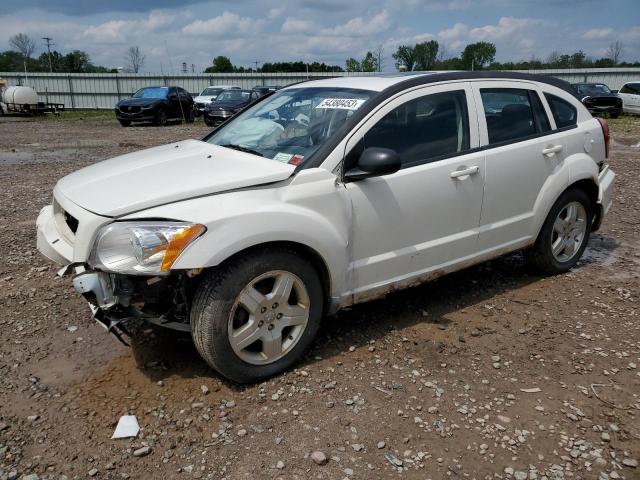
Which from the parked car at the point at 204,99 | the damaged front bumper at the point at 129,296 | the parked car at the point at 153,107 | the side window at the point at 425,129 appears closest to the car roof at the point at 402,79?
the side window at the point at 425,129

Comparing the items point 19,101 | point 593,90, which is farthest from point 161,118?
point 593,90

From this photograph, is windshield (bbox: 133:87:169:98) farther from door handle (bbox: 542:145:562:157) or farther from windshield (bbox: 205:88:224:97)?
door handle (bbox: 542:145:562:157)

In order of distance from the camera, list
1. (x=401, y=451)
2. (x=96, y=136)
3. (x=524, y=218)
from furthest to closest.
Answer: (x=96, y=136), (x=524, y=218), (x=401, y=451)

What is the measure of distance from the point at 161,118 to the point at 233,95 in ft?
10.1

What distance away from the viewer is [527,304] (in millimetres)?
4320

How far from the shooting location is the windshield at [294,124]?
343 centimetres

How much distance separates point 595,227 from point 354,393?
3222mm

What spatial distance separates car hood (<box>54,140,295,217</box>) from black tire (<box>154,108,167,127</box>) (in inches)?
766

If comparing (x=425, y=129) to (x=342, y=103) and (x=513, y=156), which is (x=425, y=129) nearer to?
(x=342, y=103)

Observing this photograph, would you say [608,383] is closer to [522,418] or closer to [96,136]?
[522,418]

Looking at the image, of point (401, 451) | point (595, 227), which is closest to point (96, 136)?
point (595, 227)

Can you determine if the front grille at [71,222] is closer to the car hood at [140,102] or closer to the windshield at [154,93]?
the car hood at [140,102]

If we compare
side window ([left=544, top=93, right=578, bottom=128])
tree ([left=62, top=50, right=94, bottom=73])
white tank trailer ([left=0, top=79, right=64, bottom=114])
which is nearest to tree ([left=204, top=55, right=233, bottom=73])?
tree ([left=62, top=50, right=94, bottom=73])

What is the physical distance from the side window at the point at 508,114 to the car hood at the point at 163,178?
5.75 ft
